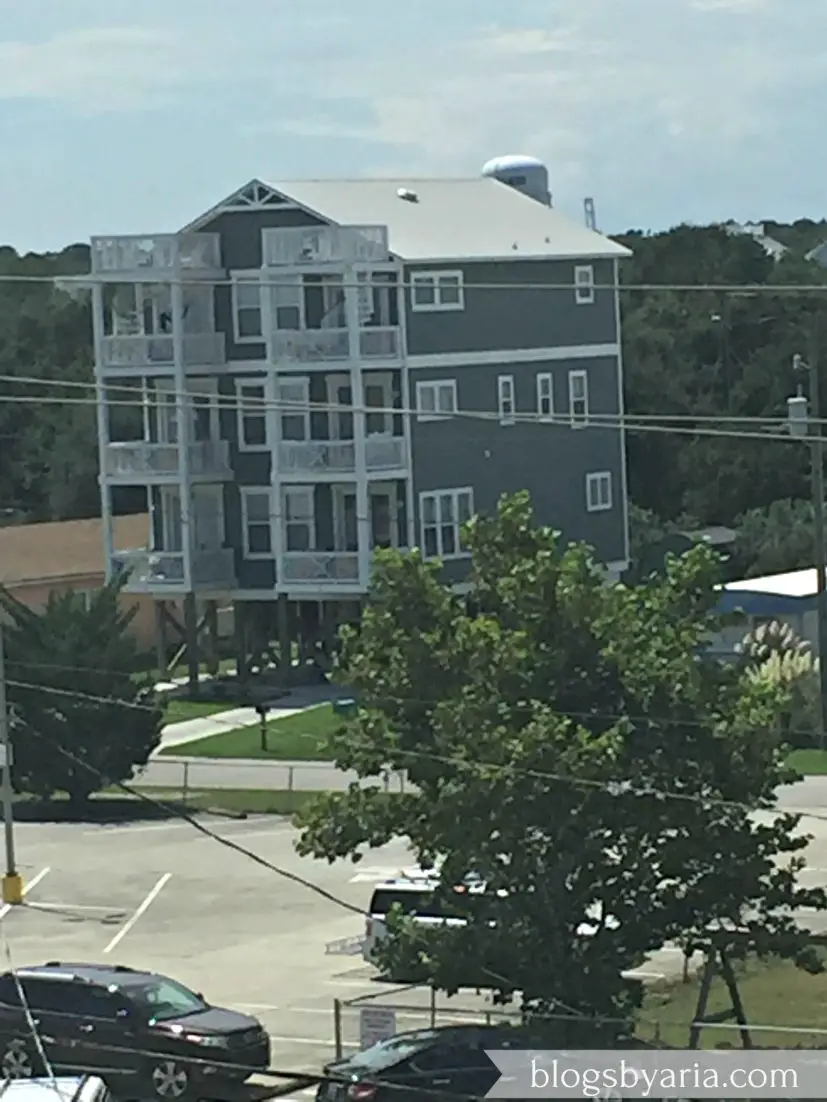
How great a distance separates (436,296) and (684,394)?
21.1 meters

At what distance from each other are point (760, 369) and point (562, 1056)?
168 ft

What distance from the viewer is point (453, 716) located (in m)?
18.3

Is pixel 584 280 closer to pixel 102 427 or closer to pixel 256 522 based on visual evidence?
pixel 256 522

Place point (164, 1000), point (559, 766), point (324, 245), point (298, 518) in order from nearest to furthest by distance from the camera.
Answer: point (559, 766) → point (164, 1000) → point (324, 245) → point (298, 518)

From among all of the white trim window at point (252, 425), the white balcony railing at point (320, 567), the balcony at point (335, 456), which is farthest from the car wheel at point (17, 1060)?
the white trim window at point (252, 425)

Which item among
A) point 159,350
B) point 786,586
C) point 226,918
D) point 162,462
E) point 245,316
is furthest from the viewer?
point 162,462

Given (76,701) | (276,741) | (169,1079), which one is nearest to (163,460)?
(276,741)

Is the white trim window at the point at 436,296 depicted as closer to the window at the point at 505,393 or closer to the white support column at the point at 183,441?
the window at the point at 505,393

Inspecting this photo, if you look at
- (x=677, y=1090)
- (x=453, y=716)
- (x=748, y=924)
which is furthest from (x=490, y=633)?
(x=677, y=1090)

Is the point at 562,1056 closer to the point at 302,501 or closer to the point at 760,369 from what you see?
the point at 302,501

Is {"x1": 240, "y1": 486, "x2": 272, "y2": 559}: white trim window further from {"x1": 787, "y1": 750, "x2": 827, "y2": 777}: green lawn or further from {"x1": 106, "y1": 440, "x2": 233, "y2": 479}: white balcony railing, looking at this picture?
{"x1": 787, "y1": 750, "x2": 827, "y2": 777}: green lawn

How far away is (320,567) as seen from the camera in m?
48.9

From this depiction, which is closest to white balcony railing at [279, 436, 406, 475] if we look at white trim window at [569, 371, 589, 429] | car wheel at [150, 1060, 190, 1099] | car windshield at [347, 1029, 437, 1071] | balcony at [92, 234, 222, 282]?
A: balcony at [92, 234, 222, 282]

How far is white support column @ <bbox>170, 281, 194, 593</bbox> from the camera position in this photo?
49.4m
